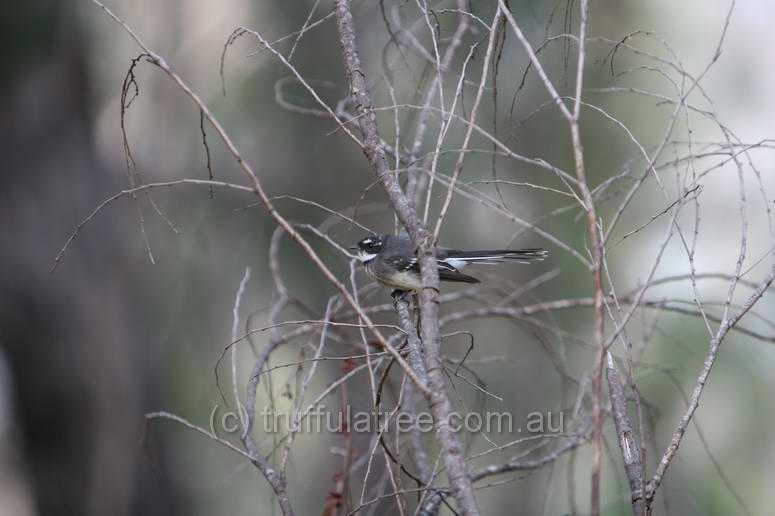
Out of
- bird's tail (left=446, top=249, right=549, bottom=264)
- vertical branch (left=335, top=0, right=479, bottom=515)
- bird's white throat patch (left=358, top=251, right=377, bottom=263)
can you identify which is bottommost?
vertical branch (left=335, top=0, right=479, bottom=515)

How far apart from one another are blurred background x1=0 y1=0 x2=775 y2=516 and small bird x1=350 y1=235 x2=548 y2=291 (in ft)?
6.53

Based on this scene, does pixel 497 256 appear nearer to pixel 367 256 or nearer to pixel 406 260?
pixel 406 260

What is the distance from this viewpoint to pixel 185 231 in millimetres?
7406

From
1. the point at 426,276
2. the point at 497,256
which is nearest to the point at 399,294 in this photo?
the point at 497,256

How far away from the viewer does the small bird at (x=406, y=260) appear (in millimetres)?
3953

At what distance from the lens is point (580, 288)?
6961 millimetres

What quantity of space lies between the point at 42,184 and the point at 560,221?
15.7 ft

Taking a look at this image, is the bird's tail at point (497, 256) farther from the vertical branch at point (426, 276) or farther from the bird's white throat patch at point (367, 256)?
the vertical branch at point (426, 276)

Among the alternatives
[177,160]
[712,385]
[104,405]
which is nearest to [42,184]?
[177,160]

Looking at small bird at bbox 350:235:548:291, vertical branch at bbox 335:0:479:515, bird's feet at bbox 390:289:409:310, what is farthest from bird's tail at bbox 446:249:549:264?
vertical branch at bbox 335:0:479:515

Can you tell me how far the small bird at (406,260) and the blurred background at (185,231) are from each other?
1.99 metres

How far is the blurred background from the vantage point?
6.62m

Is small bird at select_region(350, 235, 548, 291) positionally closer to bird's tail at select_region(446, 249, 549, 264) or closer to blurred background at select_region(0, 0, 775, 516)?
bird's tail at select_region(446, 249, 549, 264)

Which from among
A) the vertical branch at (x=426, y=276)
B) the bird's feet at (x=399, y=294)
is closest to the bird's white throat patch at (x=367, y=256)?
the bird's feet at (x=399, y=294)
